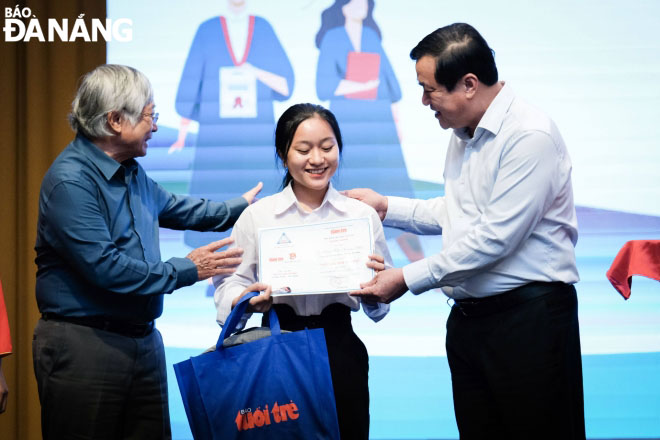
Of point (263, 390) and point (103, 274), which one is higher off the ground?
point (103, 274)

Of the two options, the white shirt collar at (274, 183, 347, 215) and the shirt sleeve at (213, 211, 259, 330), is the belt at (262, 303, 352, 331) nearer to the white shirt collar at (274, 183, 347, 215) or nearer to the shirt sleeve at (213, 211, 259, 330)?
the shirt sleeve at (213, 211, 259, 330)

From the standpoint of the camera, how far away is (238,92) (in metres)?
3.44

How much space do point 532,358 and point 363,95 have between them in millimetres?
1855

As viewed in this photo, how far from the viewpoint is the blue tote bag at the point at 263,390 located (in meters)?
1.91

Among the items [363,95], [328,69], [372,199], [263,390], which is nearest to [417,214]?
[372,199]

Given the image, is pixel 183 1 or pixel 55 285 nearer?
pixel 55 285

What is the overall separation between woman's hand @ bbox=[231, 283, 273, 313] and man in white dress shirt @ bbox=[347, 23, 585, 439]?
0.88 ft

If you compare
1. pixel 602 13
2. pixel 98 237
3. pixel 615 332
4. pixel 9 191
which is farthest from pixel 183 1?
pixel 615 332

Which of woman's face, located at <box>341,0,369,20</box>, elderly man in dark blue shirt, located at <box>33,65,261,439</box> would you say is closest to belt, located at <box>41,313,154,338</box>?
elderly man in dark blue shirt, located at <box>33,65,261,439</box>

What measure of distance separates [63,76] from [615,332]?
304 centimetres

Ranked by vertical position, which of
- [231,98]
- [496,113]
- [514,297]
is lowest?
[514,297]

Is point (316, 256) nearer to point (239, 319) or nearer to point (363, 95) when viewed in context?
point (239, 319)

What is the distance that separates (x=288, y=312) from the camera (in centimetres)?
205

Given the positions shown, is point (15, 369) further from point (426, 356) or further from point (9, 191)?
point (426, 356)
